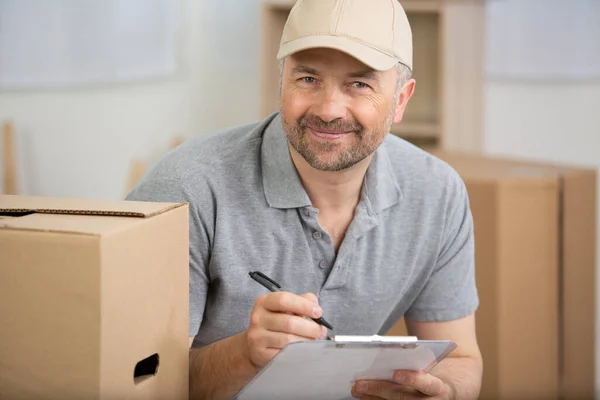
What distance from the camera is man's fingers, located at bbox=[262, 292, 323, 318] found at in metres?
1.10

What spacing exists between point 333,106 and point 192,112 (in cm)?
251

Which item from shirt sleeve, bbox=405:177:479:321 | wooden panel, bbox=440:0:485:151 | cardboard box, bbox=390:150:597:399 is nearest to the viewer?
shirt sleeve, bbox=405:177:479:321

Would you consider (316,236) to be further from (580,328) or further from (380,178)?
(580,328)

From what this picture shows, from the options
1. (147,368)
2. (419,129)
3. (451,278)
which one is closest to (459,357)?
(451,278)

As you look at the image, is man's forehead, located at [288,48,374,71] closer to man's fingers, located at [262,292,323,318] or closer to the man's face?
the man's face

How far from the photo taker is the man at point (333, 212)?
4.19 feet

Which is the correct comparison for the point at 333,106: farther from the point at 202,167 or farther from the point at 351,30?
the point at 202,167

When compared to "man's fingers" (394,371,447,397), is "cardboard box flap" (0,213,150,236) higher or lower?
higher

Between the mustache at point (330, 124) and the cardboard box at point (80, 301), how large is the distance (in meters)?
0.41

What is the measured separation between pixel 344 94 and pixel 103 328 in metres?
0.60

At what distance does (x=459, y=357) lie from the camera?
58.8 inches

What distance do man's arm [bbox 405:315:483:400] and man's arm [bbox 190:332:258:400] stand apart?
0.33 metres

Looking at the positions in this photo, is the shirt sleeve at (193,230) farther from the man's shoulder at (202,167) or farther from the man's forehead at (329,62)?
the man's forehead at (329,62)

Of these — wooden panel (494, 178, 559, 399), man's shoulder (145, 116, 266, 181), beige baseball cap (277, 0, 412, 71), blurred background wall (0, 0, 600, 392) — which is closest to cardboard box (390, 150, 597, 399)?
wooden panel (494, 178, 559, 399)
